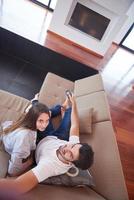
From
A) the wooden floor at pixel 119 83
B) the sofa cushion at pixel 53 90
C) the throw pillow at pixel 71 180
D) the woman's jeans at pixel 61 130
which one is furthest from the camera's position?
the wooden floor at pixel 119 83

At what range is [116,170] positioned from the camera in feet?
4.84

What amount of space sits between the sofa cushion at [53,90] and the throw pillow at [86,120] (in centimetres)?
43

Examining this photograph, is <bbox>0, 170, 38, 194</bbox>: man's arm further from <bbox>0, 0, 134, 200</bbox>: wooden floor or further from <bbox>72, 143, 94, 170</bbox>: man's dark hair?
<bbox>0, 0, 134, 200</bbox>: wooden floor

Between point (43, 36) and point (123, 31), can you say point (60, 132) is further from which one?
point (123, 31)

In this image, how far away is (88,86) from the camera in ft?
7.97

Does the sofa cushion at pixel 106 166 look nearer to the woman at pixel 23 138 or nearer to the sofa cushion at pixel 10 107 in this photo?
the woman at pixel 23 138

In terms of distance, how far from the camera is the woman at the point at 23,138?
1300 mm

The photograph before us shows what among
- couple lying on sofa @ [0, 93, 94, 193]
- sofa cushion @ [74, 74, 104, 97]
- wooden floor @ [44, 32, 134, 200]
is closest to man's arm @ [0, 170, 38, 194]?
couple lying on sofa @ [0, 93, 94, 193]

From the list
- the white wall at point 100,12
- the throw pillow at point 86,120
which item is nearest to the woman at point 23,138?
the throw pillow at point 86,120

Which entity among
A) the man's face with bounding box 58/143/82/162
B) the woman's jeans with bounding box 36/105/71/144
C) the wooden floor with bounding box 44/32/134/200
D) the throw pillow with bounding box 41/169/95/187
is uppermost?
the man's face with bounding box 58/143/82/162

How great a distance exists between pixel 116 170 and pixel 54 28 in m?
3.83

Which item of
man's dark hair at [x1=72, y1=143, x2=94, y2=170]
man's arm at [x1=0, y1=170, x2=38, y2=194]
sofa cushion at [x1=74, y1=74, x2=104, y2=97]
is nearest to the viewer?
man's arm at [x1=0, y1=170, x2=38, y2=194]

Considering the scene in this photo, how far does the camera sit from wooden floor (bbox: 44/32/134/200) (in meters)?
2.77

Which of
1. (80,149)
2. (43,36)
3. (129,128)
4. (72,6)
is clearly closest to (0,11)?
(43,36)
